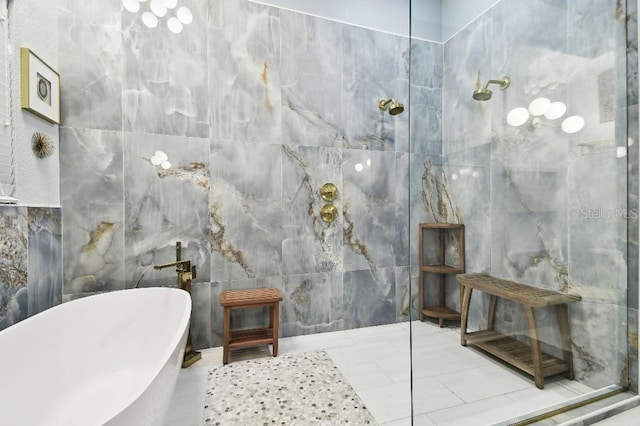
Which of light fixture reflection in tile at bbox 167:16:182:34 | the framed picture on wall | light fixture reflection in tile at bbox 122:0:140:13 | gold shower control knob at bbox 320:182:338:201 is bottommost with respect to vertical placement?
gold shower control knob at bbox 320:182:338:201

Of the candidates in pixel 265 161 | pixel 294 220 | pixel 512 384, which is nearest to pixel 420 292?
pixel 512 384

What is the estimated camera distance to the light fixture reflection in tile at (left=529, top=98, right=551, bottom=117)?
1401 millimetres

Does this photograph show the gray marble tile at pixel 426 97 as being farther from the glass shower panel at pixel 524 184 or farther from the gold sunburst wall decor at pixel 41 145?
the gold sunburst wall decor at pixel 41 145

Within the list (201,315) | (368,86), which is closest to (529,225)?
(368,86)

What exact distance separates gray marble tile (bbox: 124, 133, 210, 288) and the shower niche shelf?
1.56 metres

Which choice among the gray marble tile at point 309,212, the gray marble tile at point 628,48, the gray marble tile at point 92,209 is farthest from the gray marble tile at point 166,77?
the gray marble tile at point 628,48

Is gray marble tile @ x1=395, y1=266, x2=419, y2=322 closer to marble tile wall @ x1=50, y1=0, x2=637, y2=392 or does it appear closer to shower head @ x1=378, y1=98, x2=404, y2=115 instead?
marble tile wall @ x1=50, y1=0, x2=637, y2=392

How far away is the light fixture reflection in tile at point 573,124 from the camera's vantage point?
1412 mm

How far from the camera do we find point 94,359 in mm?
1621

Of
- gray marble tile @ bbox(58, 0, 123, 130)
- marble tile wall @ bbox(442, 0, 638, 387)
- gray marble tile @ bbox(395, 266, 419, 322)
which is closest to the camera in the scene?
marble tile wall @ bbox(442, 0, 638, 387)

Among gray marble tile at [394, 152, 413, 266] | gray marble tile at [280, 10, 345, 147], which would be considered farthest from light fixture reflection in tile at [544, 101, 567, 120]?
gray marble tile at [280, 10, 345, 147]

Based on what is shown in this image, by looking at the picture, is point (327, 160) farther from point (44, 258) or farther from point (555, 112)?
point (44, 258)

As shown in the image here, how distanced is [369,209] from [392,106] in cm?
89

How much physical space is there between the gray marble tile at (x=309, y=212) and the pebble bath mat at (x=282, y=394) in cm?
74
